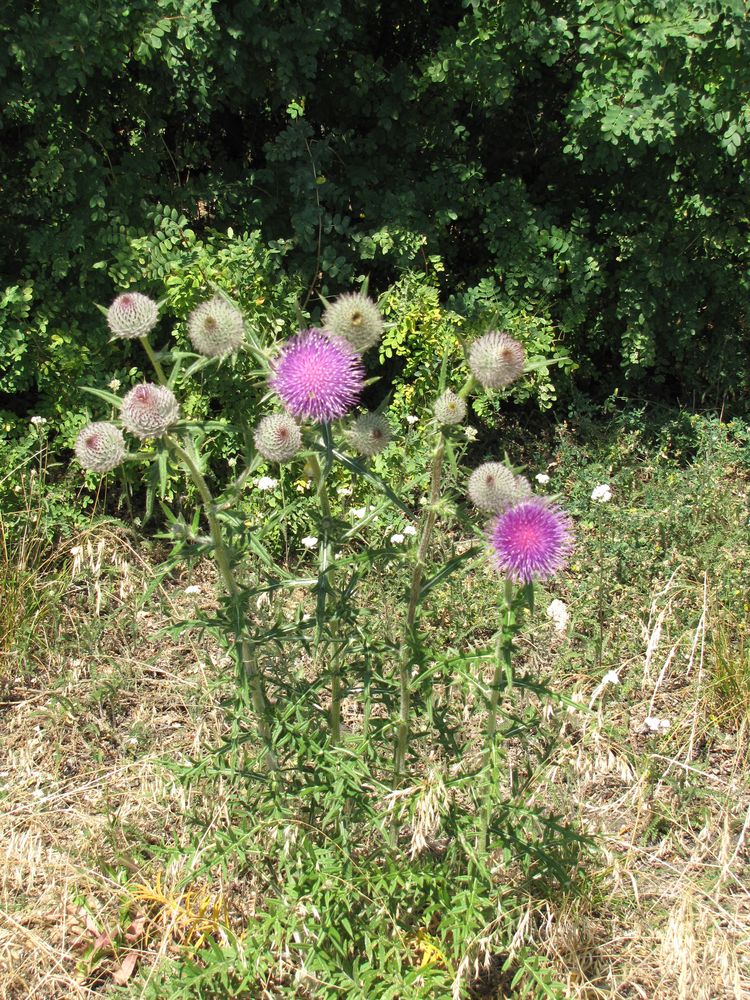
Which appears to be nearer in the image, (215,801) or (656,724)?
(215,801)

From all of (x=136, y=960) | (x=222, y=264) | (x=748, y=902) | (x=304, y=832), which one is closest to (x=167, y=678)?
(x=136, y=960)

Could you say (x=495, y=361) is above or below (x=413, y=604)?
above

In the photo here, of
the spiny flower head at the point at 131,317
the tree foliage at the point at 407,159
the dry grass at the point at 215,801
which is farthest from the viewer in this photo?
the tree foliage at the point at 407,159

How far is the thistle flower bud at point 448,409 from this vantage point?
6.43ft

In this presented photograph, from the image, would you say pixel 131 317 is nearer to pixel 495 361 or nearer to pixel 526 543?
pixel 495 361

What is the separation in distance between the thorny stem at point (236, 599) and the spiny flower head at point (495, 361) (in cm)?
65

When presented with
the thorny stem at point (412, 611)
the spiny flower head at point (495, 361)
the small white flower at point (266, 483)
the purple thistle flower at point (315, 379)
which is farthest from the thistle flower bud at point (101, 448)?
the small white flower at point (266, 483)

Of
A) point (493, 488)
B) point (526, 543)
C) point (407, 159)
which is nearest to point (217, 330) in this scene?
point (493, 488)

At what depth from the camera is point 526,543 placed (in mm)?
1964

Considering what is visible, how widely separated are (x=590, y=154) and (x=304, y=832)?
3563 millimetres

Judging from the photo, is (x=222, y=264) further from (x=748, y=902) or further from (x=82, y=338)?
(x=748, y=902)

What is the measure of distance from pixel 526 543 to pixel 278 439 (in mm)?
574

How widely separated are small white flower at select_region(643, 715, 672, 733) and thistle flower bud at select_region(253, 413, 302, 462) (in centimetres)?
180

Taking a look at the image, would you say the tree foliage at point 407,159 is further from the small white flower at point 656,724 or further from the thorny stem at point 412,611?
the thorny stem at point 412,611
